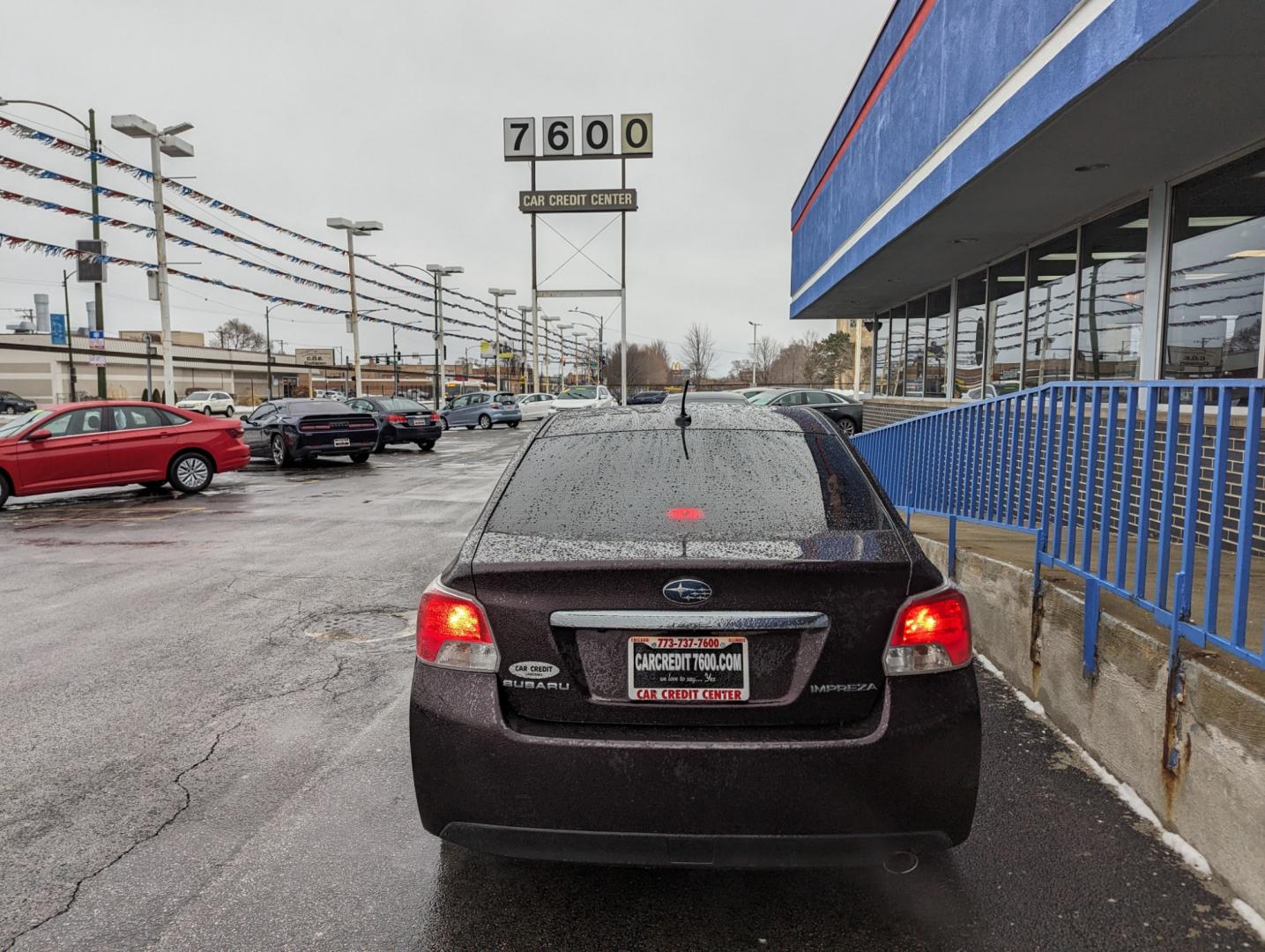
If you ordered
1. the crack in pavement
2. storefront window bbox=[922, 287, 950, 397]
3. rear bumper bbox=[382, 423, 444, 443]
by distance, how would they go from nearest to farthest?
1. the crack in pavement
2. storefront window bbox=[922, 287, 950, 397]
3. rear bumper bbox=[382, 423, 444, 443]

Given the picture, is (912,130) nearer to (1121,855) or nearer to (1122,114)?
(1122,114)

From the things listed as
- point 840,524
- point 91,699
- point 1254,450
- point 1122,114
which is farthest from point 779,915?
point 1122,114

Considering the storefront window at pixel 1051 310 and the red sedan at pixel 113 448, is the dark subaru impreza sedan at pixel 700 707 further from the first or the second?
the red sedan at pixel 113 448

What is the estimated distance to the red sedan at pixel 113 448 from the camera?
13070 mm

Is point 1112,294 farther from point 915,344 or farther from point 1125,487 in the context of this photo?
point 915,344

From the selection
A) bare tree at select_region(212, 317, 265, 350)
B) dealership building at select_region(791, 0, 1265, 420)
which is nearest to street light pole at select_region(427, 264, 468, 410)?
dealership building at select_region(791, 0, 1265, 420)

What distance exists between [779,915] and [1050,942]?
0.79 meters

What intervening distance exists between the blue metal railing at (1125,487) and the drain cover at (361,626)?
390cm

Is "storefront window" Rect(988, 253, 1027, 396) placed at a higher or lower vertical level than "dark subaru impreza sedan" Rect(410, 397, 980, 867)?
higher

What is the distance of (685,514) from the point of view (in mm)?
2945

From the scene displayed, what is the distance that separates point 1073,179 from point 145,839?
365 inches

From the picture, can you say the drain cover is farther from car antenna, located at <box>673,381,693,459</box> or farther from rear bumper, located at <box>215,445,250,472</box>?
rear bumper, located at <box>215,445,250,472</box>

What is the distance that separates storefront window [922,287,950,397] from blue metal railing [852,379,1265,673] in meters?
11.0

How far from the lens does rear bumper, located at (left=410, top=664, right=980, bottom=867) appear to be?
8.10ft
